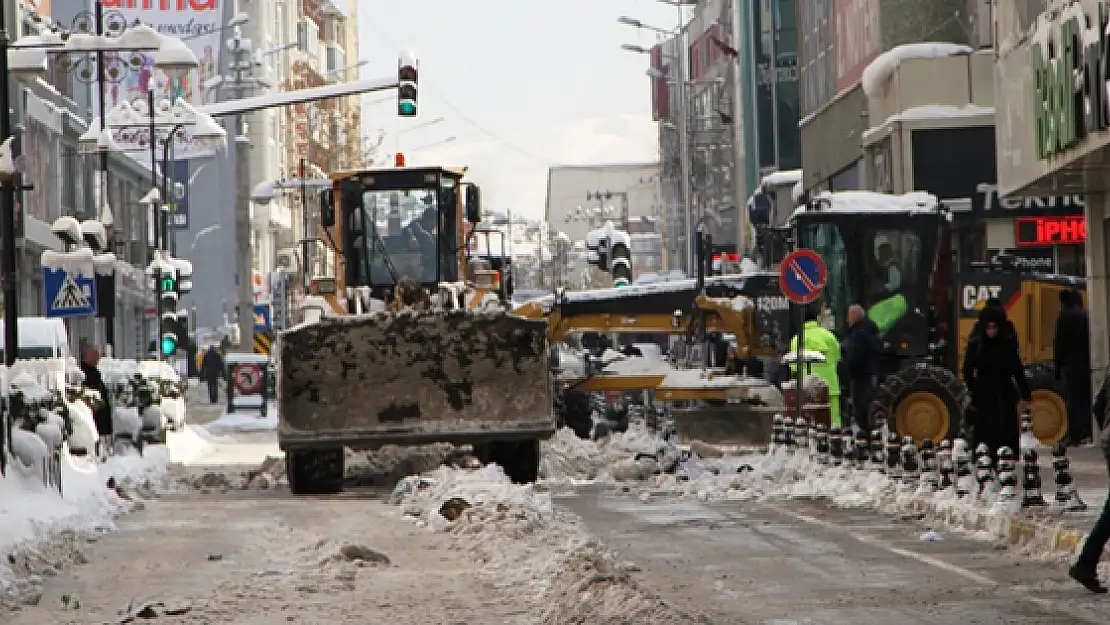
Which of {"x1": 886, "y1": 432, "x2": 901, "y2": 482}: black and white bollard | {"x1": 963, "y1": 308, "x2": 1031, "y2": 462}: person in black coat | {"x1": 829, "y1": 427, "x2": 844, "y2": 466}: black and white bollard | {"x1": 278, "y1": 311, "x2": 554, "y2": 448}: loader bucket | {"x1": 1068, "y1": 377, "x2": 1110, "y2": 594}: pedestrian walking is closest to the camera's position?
{"x1": 1068, "y1": 377, "x2": 1110, "y2": 594}: pedestrian walking

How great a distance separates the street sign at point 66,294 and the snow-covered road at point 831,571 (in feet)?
39.4

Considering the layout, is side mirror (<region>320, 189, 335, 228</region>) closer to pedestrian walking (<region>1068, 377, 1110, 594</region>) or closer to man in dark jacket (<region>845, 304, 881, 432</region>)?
man in dark jacket (<region>845, 304, 881, 432</region>)

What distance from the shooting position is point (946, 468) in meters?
19.0

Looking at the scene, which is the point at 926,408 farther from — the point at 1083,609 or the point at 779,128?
the point at 779,128

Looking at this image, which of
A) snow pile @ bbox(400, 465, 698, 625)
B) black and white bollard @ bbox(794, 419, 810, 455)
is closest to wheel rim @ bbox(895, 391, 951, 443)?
black and white bollard @ bbox(794, 419, 810, 455)

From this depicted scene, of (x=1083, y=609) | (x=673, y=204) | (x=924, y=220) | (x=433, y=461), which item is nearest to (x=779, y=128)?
(x=673, y=204)

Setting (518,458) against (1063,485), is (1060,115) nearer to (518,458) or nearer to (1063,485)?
(518,458)

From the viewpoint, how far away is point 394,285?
26859mm

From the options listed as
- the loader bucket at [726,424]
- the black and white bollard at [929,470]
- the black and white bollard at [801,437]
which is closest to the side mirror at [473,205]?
the black and white bollard at [801,437]

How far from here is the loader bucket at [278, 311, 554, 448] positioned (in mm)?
23641

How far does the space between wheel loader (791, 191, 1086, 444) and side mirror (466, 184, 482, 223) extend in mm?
5710

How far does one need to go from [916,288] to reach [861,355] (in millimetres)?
3487

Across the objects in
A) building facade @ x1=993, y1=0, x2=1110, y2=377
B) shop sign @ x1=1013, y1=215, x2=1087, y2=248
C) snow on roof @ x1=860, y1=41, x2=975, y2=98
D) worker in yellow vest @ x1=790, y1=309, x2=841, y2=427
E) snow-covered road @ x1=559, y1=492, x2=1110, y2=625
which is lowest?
snow-covered road @ x1=559, y1=492, x2=1110, y2=625

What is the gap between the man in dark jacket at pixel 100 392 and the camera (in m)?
28.0
